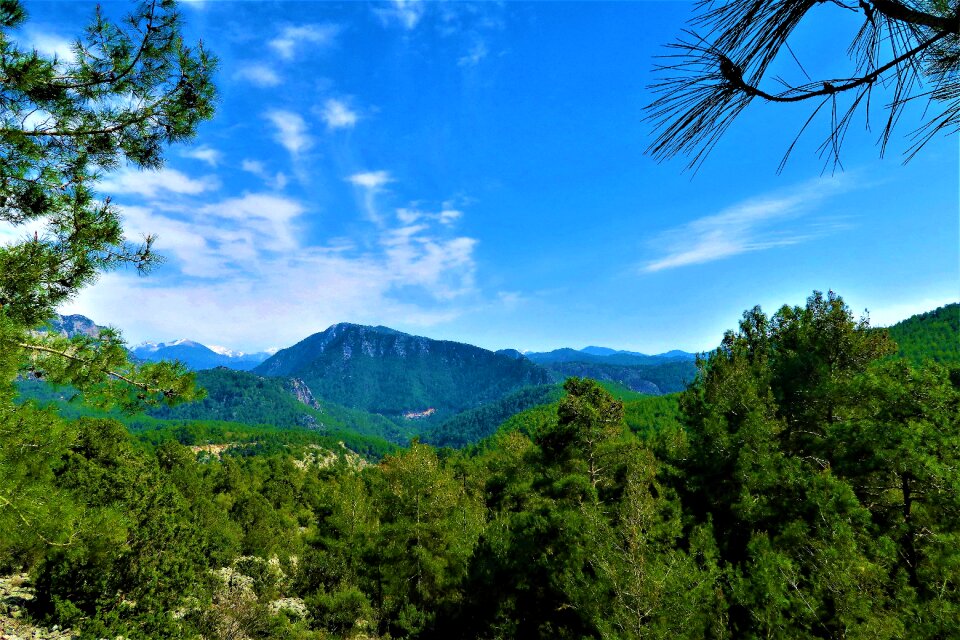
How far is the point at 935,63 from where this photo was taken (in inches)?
105

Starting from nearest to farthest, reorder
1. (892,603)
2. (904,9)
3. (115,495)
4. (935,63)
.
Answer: (904,9) → (935,63) → (892,603) → (115,495)

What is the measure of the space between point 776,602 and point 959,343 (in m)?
142

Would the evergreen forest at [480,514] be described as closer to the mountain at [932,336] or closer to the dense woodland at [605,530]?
the dense woodland at [605,530]

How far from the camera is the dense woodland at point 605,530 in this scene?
27.7ft

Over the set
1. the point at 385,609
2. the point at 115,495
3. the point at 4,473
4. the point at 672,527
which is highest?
the point at 4,473

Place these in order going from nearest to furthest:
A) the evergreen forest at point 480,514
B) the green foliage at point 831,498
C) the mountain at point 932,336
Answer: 1. the evergreen forest at point 480,514
2. the green foliage at point 831,498
3. the mountain at point 932,336

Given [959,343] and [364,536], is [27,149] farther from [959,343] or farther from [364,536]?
[959,343]

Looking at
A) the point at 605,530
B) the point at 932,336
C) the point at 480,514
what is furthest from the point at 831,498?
the point at 932,336

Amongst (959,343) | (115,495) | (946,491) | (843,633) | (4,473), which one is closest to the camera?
(4,473)

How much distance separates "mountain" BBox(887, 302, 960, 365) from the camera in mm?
93700

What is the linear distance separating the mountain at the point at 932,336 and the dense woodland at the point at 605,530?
104 metres

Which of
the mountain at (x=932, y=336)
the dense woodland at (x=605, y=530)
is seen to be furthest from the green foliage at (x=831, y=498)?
the mountain at (x=932, y=336)

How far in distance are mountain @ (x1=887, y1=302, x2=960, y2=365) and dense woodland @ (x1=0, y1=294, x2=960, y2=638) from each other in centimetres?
10448

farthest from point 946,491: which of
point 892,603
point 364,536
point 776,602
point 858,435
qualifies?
point 364,536
